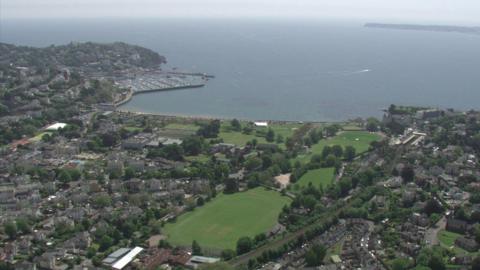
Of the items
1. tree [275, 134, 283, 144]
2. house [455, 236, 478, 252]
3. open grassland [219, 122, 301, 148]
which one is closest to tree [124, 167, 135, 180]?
open grassland [219, 122, 301, 148]

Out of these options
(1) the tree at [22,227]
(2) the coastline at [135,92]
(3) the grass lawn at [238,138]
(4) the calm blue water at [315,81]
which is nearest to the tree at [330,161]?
(3) the grass lawn at [238,138]

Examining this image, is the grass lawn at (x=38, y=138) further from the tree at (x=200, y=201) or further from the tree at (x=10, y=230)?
the tree at (x=200, y=201)

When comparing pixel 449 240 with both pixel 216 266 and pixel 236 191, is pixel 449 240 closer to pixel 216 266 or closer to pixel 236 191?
pixel 216 266

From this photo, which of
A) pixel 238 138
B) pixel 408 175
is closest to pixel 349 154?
pixel 408 175

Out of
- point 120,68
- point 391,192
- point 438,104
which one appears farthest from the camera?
point 120,68

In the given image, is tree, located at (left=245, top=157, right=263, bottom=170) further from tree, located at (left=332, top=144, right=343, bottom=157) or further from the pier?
the pier

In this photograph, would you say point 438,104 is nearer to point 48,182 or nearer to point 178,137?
point 178,137

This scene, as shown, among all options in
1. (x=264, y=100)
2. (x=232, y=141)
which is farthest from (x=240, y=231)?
(x=264, y=100)
